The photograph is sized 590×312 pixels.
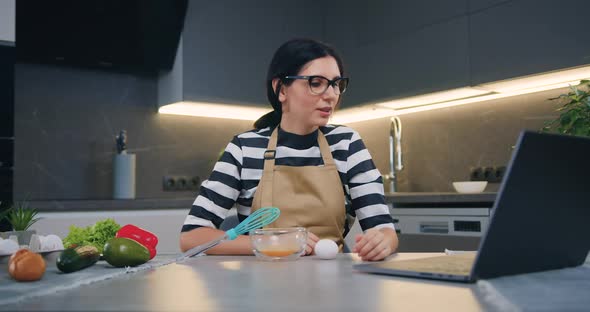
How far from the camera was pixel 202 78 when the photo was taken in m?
3.11

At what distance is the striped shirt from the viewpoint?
5.26ft

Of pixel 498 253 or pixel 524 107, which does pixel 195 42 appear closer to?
pixel 524 107

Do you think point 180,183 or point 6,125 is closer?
point 6,125

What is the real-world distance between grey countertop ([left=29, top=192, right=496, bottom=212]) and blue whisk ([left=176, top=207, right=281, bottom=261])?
1329mm

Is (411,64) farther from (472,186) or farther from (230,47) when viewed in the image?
(230,47)

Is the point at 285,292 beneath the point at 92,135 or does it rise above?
beneath

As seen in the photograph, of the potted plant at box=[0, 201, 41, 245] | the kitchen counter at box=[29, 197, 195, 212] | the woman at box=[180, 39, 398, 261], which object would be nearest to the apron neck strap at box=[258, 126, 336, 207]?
the woman at box=[180, 39, 398, 261]

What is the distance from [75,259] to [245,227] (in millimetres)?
395

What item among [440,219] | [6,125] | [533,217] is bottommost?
[440,219]

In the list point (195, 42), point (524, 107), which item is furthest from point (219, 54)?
point (524, 107)

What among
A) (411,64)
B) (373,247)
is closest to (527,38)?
(411,64)

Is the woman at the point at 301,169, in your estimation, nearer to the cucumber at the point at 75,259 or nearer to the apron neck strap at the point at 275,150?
the apron neck strap at the point at 275,150

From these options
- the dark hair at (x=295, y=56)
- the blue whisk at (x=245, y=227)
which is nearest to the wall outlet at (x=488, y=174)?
the dark hair at (x=295, y=56)

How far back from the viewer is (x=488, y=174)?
9.61ft
